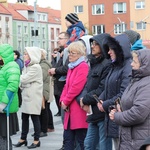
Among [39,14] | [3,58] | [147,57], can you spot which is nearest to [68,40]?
[3,58]

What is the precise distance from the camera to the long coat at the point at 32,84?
9.78 m

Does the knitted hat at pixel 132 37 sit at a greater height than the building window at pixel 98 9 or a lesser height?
lesser

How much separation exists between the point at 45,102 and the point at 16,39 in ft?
275

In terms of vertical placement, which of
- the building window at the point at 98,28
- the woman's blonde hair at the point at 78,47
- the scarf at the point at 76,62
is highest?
the building window at the point at 98,28

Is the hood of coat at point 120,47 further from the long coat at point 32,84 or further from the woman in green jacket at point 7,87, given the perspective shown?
the long coat at point 32,84

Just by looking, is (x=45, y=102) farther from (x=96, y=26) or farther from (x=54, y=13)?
(x=54, y=13)

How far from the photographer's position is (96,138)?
24.6 ft

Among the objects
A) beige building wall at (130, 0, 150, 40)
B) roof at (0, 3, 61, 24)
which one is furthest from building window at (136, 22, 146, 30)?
roof at (0, 3, 61, 24)

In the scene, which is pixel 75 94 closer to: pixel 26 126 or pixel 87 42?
pixel 87 42

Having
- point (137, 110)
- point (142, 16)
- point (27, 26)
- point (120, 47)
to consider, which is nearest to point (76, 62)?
point (120, 47)

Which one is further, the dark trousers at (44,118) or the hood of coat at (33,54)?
the dark trousers at (44,118)

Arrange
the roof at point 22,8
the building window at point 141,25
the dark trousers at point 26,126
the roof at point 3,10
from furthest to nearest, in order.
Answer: the roof at point 22,8
the roof at point 3,10
the building window at point 141,25
the dark trousers at point 26,126

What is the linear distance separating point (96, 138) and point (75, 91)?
75cm

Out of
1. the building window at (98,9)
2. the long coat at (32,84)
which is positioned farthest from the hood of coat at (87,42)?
the building window at (98,9)
